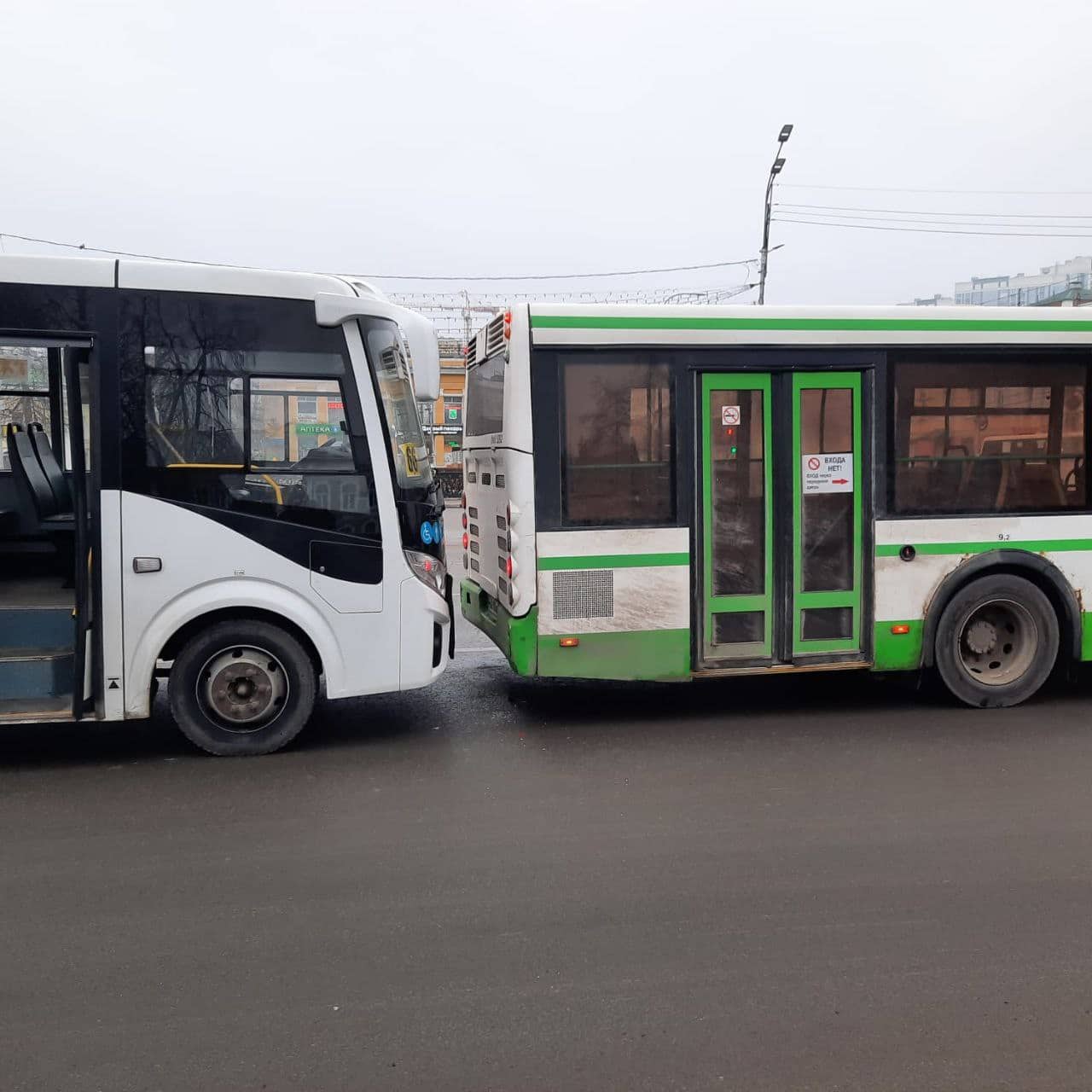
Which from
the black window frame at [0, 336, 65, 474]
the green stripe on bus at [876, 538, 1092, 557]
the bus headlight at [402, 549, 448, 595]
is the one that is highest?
the black window frame at [0, 336, 65, 474]

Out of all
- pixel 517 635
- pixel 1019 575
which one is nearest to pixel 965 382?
pixel 1019 575

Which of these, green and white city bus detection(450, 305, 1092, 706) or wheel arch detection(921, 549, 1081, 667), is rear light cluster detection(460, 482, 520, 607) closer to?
green and white city bus detection(450, 305, 1092, 706)

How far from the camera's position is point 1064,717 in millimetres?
7234

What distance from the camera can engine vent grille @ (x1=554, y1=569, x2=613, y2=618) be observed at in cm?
688

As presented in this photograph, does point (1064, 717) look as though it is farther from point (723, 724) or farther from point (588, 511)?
point (588, 511)

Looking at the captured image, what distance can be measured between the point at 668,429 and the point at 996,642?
9.71 feet

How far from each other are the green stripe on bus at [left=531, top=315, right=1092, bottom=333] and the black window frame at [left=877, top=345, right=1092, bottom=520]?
0.14 m

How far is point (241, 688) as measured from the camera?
20.7 feet

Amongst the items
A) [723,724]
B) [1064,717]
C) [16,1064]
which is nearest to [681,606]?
[723,724]

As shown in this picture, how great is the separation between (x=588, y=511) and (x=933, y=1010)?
4.06 m

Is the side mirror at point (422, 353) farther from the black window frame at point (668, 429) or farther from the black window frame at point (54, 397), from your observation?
the black window frame at point (54, 397)

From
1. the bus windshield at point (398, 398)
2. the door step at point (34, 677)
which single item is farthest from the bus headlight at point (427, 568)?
the door step at point (34, 677)

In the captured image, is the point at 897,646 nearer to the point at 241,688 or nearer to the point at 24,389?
the point at 241,688

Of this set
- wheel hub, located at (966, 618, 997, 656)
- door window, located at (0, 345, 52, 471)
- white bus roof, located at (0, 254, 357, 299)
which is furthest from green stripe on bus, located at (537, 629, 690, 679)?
door window, located at (0, 345, 52, 471)
